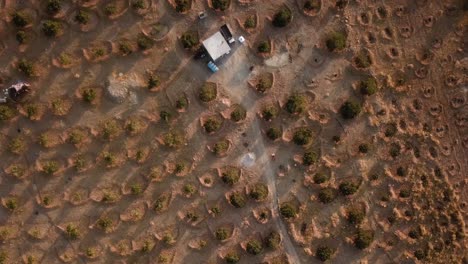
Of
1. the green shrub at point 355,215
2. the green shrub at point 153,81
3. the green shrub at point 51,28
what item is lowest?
the green shrub at point 355,215

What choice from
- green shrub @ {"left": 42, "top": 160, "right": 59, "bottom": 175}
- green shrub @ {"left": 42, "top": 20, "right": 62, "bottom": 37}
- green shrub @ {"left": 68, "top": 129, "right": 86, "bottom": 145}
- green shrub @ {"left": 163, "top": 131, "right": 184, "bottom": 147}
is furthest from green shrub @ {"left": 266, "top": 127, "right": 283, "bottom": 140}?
green shrub @ {"left": 42, "top": 20, "right": 62, "bottom": 37}

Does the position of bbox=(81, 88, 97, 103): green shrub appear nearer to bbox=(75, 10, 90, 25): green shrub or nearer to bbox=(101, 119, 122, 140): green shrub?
bbox=(101, 119, 122, 140): green shrub

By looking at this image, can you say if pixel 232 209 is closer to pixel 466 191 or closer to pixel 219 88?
pixel 219 88

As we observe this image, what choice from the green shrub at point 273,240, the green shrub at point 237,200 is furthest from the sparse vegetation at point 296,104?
the green shrub at point 273,240

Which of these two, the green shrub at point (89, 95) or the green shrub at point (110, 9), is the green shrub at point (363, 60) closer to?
the green shrub at point (110, 9)

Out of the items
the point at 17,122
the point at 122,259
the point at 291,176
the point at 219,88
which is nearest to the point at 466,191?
the point at 291,176

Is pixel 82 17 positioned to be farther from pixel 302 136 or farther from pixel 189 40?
pixel 302 136
